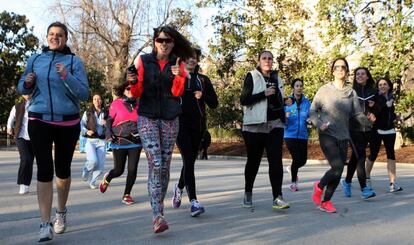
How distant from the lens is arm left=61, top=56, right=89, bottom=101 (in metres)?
4.81

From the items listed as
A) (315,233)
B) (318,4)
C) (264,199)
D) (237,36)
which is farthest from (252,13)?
(315,233)

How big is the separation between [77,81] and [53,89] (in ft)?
0.75

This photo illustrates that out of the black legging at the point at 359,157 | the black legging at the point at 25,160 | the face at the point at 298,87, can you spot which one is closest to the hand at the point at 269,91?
the black legging at the point at 359,157

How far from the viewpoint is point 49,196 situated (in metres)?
4.88

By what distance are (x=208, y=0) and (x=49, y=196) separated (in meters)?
20.1

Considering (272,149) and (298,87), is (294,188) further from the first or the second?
(272,149)

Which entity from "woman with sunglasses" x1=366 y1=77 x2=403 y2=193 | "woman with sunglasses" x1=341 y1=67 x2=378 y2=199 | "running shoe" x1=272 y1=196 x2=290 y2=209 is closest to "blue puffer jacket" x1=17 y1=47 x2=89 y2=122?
"running shoe" x1=272 y1=196 x2=290 y2=209

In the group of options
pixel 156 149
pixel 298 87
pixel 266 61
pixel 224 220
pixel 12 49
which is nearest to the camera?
pixel 156 149

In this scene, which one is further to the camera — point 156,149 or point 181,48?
point 181,48

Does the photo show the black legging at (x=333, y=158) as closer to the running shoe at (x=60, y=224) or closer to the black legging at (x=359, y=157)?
the black legging at (x=359, y=157)

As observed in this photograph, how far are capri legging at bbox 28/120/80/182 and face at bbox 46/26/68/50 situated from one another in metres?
0.74

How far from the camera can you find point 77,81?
4879mm

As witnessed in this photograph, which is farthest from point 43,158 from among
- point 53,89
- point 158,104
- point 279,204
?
point 279,204

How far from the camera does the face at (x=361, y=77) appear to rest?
320 inches
